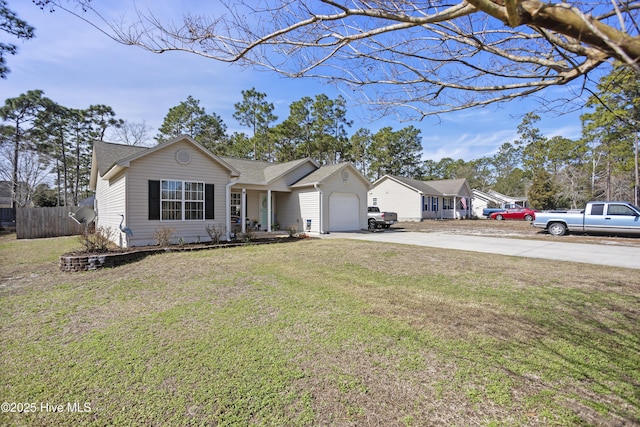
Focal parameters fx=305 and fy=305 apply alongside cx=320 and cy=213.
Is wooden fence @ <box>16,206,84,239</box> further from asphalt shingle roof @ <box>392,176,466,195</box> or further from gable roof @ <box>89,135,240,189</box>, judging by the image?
asphalt shingle roof @ <box>392,176,466,195</box>

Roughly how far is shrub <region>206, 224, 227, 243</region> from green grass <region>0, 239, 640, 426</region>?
5524 mm

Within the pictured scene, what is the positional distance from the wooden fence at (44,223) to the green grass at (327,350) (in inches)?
577

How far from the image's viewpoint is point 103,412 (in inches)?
103

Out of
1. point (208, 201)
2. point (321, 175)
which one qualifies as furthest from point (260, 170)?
point (208, 201)

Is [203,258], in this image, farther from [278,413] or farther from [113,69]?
[278,413]

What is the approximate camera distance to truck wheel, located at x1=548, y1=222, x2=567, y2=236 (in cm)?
1614

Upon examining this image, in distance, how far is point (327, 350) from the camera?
12.0 feet

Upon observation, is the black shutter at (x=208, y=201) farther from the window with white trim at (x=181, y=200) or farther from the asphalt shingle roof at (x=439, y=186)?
the asphalt shingle roof at (x=439, y=186)

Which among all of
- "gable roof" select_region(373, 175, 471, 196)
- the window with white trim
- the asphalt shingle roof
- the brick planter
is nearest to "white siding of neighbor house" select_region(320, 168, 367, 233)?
the window with white trim

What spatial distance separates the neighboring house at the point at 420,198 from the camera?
3091cm

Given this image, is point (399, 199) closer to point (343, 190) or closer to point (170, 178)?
point (343, 190)

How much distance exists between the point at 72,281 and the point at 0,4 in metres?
6.07

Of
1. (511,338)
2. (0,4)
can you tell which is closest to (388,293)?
(511,338)

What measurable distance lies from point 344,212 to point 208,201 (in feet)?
28.7
